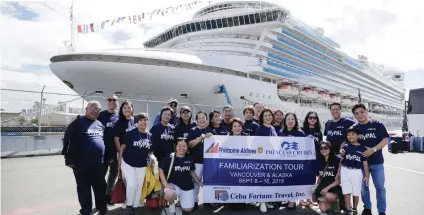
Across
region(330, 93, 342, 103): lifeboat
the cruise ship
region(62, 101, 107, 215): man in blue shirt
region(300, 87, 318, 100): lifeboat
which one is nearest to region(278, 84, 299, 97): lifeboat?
the cruise ship

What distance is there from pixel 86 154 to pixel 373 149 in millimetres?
4053

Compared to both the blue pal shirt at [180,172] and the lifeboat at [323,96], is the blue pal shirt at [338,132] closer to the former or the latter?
the blue pal shirt at [180,172]

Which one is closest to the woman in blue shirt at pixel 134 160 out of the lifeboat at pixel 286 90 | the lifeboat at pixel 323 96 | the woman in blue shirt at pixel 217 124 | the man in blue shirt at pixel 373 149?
the woman in blue shirt at pixel 217 124

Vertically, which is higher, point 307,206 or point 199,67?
point 199,67

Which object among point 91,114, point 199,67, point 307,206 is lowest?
point 307,206

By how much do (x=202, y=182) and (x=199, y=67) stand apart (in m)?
15.4

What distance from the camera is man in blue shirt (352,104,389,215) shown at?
14.2ft

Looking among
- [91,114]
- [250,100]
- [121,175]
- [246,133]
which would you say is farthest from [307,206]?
[250,100]

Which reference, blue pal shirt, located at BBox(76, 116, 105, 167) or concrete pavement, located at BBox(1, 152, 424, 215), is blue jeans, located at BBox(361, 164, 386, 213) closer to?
concrete pavement, located at BBox(1, 152, 424, 215)

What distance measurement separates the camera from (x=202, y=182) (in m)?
4.76

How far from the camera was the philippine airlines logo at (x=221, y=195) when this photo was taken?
4621 mm

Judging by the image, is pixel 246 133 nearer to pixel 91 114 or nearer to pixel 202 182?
pixel 202 182

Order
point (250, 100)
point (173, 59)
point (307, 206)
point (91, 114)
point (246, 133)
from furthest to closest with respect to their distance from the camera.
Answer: point (250, 100)
point (173, 59)
point (246, 133)
point (307, 206)
point (91, 114)

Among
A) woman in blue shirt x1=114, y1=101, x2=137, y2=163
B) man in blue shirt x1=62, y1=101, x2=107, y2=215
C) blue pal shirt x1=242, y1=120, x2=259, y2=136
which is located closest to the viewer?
man in blue shirt x1=62, y1=101, x2=107, y2=215
